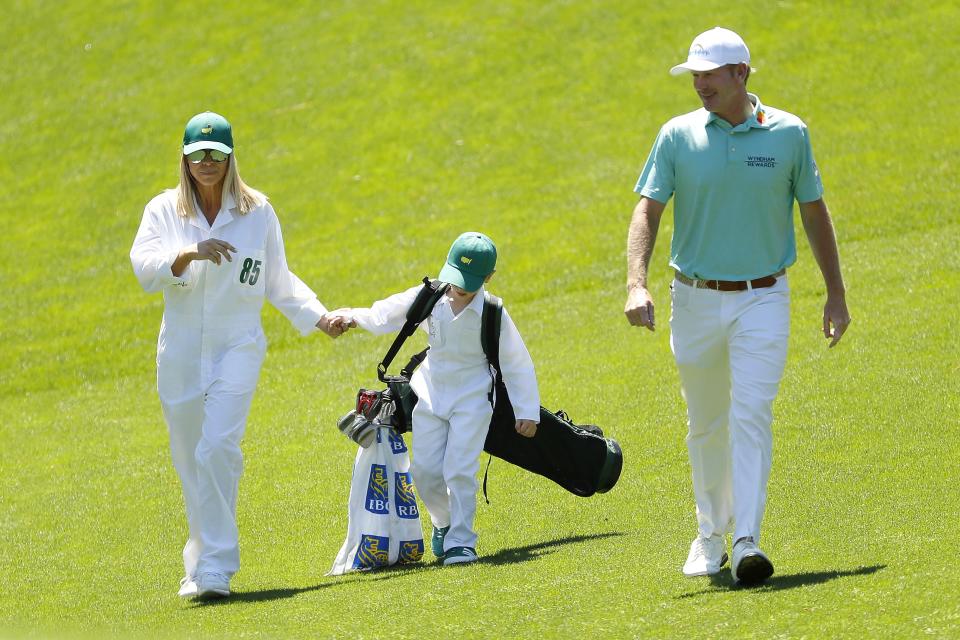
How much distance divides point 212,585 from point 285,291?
1.69m

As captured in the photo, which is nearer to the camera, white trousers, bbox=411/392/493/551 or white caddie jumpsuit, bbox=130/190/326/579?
white caddie jumpsuit, bbox=130/190/326/579

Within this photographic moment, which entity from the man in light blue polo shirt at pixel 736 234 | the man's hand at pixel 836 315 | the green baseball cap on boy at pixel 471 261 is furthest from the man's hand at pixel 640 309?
the green baseball cap on boy at pixel 471 261

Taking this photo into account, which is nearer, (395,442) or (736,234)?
(736,234)

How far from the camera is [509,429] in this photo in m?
8.48

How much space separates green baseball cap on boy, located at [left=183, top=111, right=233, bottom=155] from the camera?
24.7 feet

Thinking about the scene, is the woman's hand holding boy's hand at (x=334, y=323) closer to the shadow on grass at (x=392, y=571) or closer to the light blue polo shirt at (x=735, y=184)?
the shadow on grass at (x=392, y=571)

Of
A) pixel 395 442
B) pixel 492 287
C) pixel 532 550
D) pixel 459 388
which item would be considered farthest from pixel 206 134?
pixel 492 287

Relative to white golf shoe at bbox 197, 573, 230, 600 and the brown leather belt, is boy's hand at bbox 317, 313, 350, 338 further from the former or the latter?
the brown leather belt

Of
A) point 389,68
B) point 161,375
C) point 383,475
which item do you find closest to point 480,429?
point 383,475

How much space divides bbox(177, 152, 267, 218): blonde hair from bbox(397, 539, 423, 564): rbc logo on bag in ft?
6.76

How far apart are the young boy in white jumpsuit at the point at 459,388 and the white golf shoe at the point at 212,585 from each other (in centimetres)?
121

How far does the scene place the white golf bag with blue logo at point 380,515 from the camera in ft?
26.9

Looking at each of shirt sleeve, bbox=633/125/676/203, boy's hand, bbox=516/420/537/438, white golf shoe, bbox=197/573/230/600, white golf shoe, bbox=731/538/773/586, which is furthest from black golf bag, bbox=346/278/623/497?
white golf shoe, bbox=731/538/773/586

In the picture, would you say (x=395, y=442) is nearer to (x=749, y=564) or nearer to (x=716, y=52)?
(x=749, y=564)
